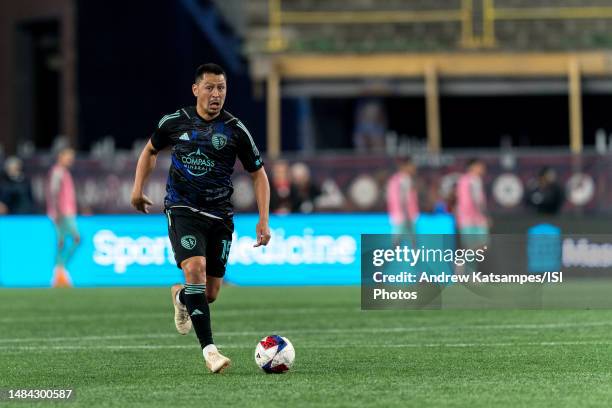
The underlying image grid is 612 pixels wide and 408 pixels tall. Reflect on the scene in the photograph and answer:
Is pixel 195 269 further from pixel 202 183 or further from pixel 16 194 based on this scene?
pixel 16 194

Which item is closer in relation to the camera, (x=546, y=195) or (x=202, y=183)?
(x=202, y=183)

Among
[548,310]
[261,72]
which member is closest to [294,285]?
[548,310]

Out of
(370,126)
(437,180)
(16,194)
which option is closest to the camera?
(16,194)

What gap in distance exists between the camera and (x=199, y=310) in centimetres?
1018

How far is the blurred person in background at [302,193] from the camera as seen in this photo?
25.0 meters

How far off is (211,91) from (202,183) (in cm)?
66

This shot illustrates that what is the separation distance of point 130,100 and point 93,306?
2089cm

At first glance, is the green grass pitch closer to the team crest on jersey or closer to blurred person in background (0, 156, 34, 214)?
the team crest on jersey

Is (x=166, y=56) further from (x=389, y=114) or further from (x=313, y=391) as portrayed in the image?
(x=313, y=391)

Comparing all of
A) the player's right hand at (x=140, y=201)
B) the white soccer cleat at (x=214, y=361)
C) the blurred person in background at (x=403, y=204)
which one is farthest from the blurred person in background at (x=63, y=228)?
the white soccer cleat at (x=214, y=361)

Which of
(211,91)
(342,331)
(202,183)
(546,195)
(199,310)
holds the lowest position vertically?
(342,331)

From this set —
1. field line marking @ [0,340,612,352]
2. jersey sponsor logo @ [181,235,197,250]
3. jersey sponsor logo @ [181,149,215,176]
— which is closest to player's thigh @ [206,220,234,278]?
jersey sponsor logo @ [181,235,197,250]

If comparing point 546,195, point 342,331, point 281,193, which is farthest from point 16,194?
point 342,331

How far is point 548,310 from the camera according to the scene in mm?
16406
